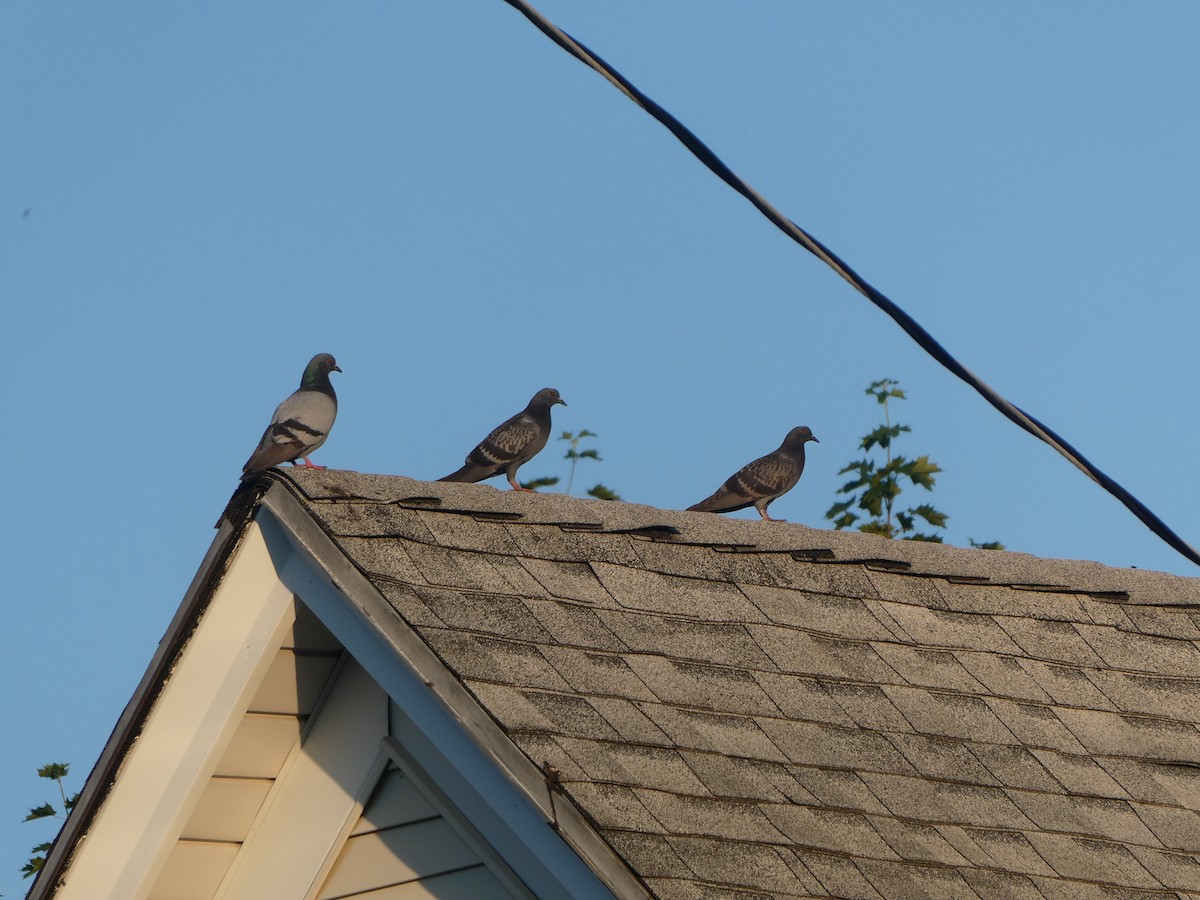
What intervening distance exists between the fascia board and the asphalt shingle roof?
0.18 feet

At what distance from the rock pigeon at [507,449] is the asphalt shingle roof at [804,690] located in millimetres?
6776

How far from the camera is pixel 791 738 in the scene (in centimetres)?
361

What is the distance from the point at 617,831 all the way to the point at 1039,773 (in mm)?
1378

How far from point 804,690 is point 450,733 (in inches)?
39.5

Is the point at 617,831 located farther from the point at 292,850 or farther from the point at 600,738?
the point at 292,850

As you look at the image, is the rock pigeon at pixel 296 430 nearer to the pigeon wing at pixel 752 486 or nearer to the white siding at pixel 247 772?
the white siding at pixel 247 772

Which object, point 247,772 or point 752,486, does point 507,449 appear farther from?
point 247,772

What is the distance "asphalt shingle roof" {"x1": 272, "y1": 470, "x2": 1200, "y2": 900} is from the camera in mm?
3184

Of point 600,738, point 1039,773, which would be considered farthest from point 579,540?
point 1039,773

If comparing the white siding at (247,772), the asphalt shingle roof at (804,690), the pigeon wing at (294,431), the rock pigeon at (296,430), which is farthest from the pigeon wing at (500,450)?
the white siding at (247,772)

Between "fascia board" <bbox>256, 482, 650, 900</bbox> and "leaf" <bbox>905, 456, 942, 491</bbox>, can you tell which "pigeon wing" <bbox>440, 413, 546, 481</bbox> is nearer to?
"leaf" <bbox>905, 456, 942, 491</bbox>

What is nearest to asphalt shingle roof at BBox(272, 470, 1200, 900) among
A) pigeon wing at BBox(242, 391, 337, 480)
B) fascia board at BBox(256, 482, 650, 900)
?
→ fascia board at BBox(256, 482, 650, 900)

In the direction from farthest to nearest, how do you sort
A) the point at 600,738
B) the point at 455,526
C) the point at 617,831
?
the point at 455,526 < the point at 600,738 < the point at 617,831

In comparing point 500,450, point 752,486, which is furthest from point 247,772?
point 752,486
